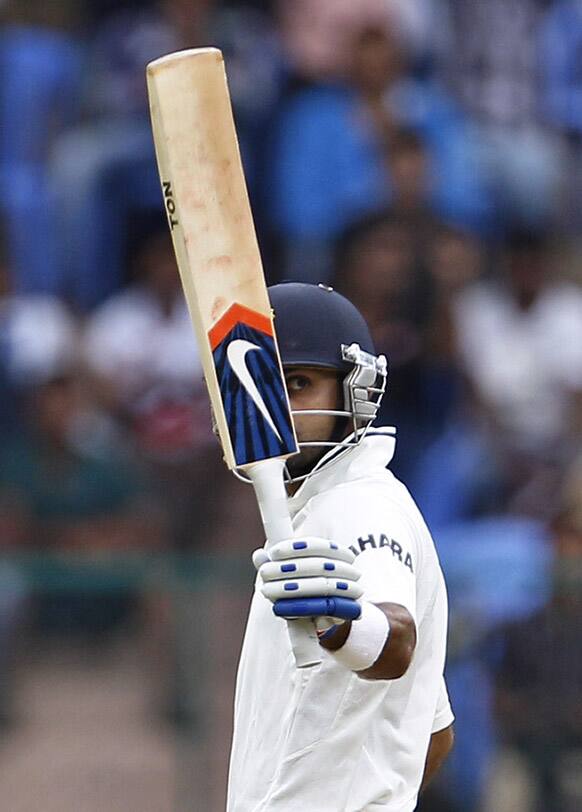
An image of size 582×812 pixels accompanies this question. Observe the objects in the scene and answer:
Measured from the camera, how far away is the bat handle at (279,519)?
287 cm

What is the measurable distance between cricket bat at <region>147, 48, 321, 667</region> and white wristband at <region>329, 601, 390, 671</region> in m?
0.34

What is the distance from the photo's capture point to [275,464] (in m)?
3.12

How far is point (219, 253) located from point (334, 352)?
0.30 m

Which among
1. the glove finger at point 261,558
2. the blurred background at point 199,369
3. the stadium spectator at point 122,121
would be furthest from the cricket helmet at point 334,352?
the stadium spectator at point 122,121

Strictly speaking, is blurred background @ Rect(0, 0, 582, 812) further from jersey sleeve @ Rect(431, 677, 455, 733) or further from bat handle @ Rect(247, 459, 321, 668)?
bat handle @ Rect(247, 459, 321, 668)

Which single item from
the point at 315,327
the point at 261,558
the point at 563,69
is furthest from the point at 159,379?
the point at 261,558

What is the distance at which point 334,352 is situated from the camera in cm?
334

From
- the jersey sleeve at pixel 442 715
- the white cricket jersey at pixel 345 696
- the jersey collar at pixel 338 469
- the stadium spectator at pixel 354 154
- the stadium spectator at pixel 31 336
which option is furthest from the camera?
the stadium spectator at pixel 354 154

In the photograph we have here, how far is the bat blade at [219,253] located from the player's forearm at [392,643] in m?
0.37

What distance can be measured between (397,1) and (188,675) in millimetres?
3398

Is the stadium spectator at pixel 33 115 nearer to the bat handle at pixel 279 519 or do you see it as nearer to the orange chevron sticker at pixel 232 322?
the orange chevron sticker at pixel 232 322

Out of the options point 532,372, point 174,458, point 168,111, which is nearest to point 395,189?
point 532,372

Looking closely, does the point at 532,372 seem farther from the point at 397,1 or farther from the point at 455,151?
the point at 397,1

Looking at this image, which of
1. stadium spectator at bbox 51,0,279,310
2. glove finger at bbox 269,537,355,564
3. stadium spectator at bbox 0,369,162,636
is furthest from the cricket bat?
stadium spectator at bbox 51,0,279,310
